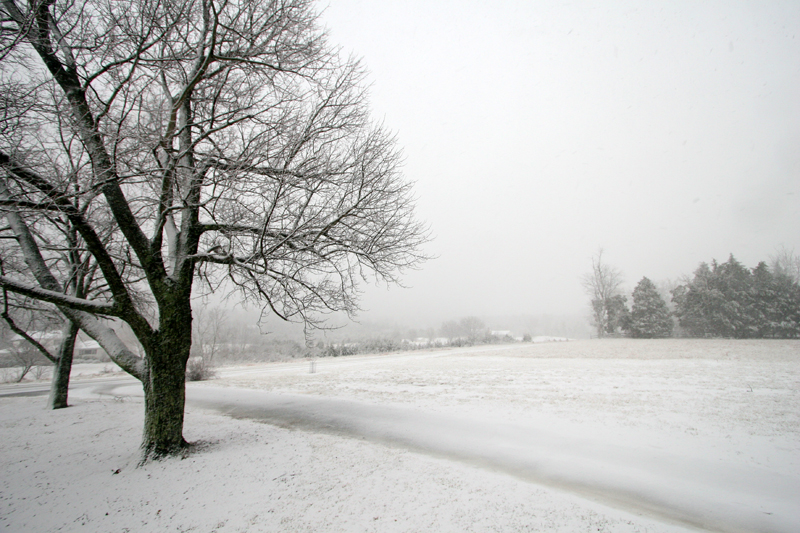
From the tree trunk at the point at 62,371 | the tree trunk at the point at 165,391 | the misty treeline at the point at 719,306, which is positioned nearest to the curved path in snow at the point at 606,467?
the tree trunk at the point at 165,391

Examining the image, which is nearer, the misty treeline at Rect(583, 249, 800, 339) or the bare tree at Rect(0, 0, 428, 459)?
the bare tree at Rect(0, 0, 428, 459)

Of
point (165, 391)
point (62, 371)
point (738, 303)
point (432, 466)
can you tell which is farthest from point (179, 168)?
point (738, 303)

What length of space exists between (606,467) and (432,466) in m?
2.48

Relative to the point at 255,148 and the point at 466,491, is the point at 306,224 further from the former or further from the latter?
the point at 466,491

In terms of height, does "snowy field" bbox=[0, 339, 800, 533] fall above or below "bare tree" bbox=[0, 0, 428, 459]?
below

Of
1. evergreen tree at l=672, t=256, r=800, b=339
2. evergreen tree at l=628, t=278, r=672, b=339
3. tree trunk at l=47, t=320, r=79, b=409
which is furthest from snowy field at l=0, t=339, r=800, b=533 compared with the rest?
evergreen tree at l=628, t=278, r=672, b=339

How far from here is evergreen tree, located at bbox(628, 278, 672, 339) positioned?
137 feet

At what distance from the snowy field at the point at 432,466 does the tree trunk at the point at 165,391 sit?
0.37 meters

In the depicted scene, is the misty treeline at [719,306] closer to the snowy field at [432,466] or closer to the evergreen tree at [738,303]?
the evergreen tree at [738,303]

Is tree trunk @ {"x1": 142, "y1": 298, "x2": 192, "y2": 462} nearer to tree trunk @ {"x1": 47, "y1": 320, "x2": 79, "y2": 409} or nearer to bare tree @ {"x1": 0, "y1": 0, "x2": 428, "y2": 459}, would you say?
bare tree @ {"x1": 0, "y1": 0, "x2": 428, "y2": 459}

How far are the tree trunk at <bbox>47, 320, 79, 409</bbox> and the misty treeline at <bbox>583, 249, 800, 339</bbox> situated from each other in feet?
170

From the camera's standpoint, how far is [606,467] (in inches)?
187

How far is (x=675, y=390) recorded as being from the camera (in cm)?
957

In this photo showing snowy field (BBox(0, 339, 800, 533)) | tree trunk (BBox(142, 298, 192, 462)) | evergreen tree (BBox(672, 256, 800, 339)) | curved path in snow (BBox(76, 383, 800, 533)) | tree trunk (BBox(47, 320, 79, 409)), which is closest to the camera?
snowy field (BBox(0, 339, 800, 533))
